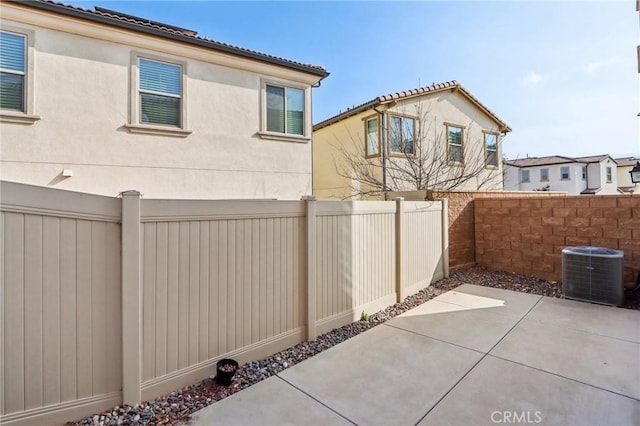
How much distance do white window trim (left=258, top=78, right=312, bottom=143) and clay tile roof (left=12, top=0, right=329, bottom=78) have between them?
43 centimetres

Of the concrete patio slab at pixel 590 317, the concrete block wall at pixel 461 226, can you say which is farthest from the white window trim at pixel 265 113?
the concrete patio slab at pixel 590 317

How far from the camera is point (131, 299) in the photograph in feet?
8.73

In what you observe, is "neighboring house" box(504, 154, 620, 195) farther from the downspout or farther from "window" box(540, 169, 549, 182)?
the downspout

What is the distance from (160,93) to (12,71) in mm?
2333

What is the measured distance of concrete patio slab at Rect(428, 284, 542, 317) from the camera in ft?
17.4

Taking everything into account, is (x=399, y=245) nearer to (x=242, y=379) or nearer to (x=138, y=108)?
(x=242, y=379)

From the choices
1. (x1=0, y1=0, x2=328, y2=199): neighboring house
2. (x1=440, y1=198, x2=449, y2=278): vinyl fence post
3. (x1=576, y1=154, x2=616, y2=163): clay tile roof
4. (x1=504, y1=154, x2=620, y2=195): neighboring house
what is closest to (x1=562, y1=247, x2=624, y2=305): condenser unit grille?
(x1=440, y1=198, x2=449, y2=278): vinyl fence post

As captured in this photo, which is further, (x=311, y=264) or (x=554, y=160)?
(x=554, y=160)

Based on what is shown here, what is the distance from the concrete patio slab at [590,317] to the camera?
4.31 m

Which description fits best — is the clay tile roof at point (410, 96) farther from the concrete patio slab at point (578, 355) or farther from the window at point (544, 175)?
the window at point (544, 175)

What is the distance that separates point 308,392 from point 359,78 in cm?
1130

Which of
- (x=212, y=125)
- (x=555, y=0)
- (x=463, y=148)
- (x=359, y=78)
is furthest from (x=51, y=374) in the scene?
(x=463, y=148)

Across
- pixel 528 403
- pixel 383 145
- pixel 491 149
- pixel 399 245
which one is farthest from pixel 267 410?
pixel 491 149

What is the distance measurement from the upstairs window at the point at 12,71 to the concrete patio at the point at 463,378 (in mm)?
6451
